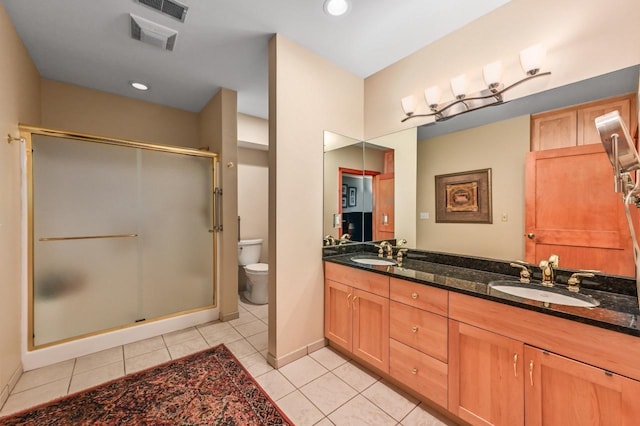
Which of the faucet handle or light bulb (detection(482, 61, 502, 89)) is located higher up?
light bulb (detection(482, 61, 502, 89))

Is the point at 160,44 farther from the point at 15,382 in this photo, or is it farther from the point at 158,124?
the point at 15,382

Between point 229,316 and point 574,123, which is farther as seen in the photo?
point 229,316

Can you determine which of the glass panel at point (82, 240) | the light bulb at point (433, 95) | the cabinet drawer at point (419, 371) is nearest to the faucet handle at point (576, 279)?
the cabinet drawer at point (419, 371)

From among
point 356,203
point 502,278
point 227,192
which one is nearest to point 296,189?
point 356,203

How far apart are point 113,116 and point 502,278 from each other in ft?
13.4

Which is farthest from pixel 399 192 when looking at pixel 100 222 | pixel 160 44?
pixel 100 222

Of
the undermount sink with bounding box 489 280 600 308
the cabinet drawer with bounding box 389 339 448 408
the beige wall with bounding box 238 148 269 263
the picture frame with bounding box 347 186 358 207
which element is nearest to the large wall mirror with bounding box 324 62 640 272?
the picture frame with bounding box 347 186 358 207

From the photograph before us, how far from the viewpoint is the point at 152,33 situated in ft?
6.23

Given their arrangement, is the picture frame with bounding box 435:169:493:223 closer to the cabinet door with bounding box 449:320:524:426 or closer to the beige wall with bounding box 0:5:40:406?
the cabinet door with bounding box 449:320:524:426

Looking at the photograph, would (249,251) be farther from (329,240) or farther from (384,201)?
(384,201)

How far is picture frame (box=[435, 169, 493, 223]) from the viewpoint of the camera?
176cm

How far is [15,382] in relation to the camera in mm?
1791

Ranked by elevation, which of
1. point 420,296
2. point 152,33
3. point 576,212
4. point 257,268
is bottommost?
point 257,268

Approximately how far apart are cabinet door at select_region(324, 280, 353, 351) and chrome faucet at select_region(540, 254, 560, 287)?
121 centimetres
